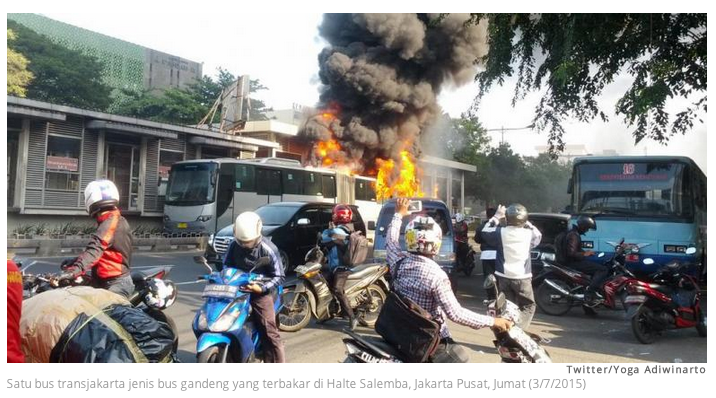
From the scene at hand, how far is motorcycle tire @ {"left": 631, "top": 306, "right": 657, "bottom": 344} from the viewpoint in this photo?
18.5 feet

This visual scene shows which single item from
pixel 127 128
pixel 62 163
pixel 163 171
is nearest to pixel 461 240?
pixel 127 128

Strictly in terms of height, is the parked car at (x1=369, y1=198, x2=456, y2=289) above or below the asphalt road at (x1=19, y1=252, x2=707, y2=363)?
above

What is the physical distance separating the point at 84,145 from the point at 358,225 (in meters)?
9.17

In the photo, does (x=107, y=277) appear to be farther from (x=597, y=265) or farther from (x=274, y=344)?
(x=597, y=265)

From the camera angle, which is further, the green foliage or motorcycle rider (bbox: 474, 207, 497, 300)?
the green foliage

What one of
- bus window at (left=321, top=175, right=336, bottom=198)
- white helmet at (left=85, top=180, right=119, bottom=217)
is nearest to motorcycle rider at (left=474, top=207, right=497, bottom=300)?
white helmet at (left=85, top=180, right=119, bottom=217)

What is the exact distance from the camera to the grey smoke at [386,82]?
48.6ft

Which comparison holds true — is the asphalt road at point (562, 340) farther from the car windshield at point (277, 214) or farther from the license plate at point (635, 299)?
the car windshield at point (277, 214)

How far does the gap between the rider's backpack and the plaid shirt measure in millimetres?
3069

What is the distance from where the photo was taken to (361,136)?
1878 centimetres

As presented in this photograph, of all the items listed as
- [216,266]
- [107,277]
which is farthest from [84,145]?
[107,277]

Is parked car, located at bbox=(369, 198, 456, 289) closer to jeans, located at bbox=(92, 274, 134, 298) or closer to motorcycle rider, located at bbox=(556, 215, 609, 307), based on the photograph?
motorcycle rider, located at bbox=(556, 215, 609, 307)

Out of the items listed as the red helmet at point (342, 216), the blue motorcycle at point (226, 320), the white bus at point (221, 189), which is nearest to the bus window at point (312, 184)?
the white bus at point (221, 189)

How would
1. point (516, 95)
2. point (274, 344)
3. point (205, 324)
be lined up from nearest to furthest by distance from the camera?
point (205, 324), point (274, 344), point (516, 95)
